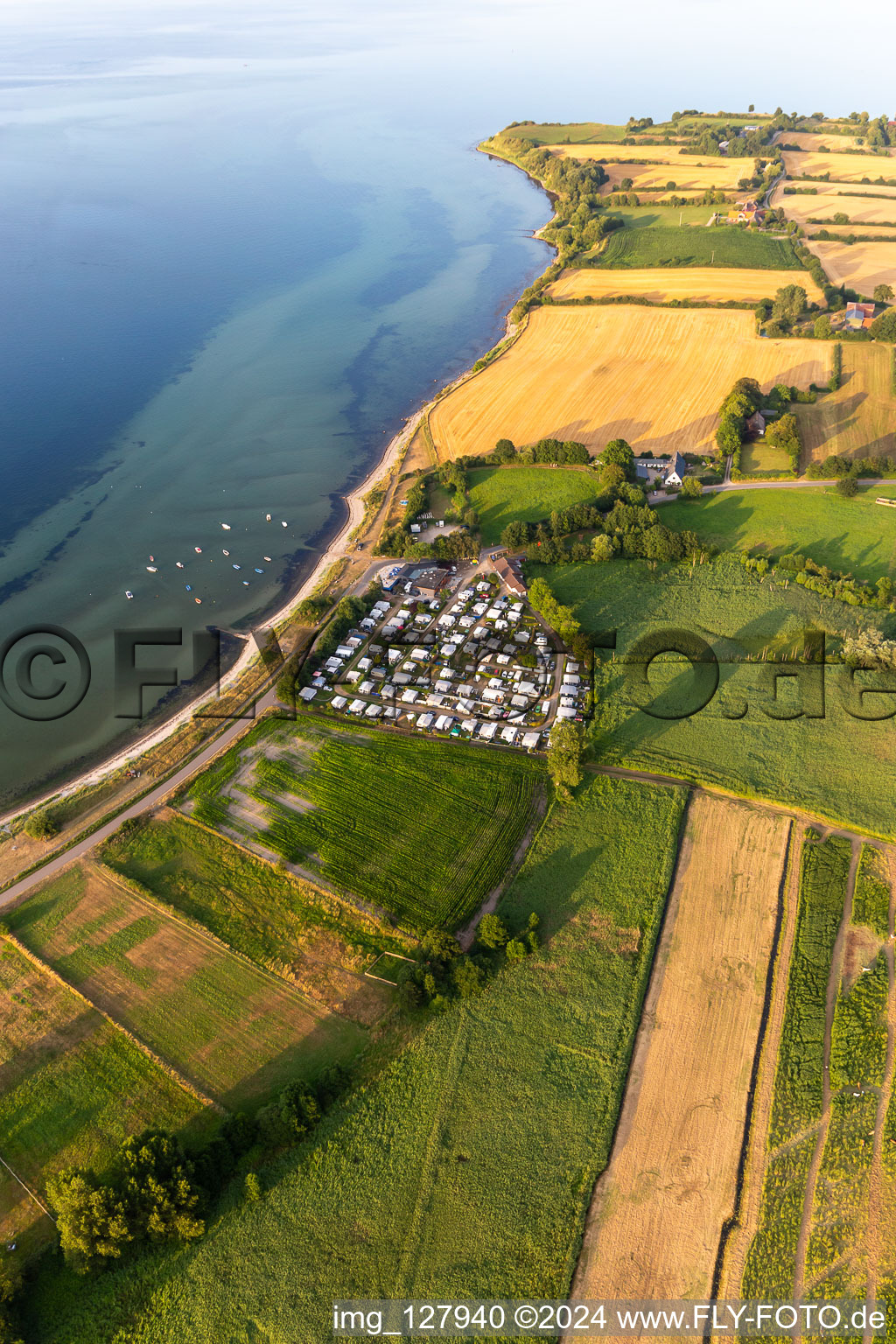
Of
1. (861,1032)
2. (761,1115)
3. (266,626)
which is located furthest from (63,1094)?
(861,1032)

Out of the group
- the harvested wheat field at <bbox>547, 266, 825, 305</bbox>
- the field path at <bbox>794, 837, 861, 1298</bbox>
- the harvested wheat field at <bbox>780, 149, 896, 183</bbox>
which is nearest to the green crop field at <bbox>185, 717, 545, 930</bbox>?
the field path at <bbox>794, 837, 861, 1298</bbox>

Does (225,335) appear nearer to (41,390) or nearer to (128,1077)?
(41,390)

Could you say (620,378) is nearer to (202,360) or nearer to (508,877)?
(202,360)

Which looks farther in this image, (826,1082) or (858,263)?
(858,263)

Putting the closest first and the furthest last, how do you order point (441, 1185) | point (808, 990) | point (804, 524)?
point (441, 1185) < point (808, 990) < point (804, 524)

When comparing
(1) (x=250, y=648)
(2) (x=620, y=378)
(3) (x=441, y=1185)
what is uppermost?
(2) (x=620, y=378)

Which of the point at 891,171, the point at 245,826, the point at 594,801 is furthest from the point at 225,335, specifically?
the point at 891,171

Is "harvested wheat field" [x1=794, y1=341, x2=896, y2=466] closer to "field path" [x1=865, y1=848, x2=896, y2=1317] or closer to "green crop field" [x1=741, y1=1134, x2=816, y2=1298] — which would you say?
"field path" [x1=865, y1=848, x2=896, y2=1317]
